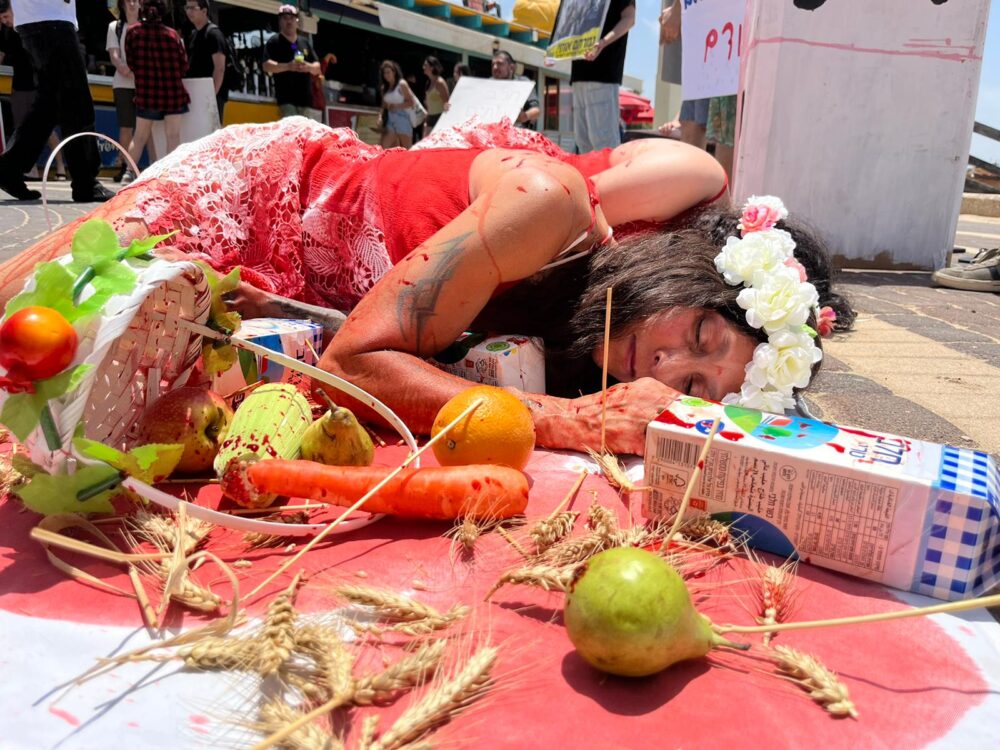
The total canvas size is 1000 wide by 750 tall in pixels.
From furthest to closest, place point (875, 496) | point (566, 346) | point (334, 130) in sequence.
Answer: point (334, 130), point (566, 346), point (875, 496)

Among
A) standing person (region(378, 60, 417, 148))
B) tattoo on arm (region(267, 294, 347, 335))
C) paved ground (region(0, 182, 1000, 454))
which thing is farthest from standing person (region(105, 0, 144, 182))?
tattoo on arm (region(267, 294, 347, 335))

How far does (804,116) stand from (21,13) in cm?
589

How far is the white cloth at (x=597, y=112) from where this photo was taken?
6.05m

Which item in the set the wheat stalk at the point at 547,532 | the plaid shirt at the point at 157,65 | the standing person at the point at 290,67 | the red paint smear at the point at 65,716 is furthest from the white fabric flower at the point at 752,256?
the standing person at the point at 290,67

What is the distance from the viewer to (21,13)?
18.3 feet

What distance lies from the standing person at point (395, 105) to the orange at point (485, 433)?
10076 millimetres

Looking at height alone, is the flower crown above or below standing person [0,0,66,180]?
below

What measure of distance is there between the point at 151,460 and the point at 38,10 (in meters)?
5.98

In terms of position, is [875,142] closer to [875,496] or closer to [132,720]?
[875,496]

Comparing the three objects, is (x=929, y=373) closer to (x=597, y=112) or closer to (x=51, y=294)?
(x=51, y=294)

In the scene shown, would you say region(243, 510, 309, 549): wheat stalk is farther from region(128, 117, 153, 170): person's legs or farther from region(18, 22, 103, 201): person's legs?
region(128, 117, 153, 170): person's legs

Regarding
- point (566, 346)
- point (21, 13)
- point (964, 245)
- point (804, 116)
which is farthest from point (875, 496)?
point (964, 245)

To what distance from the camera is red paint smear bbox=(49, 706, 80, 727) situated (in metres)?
0.93

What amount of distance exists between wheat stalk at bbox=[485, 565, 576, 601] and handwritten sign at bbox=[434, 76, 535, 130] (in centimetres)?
488
